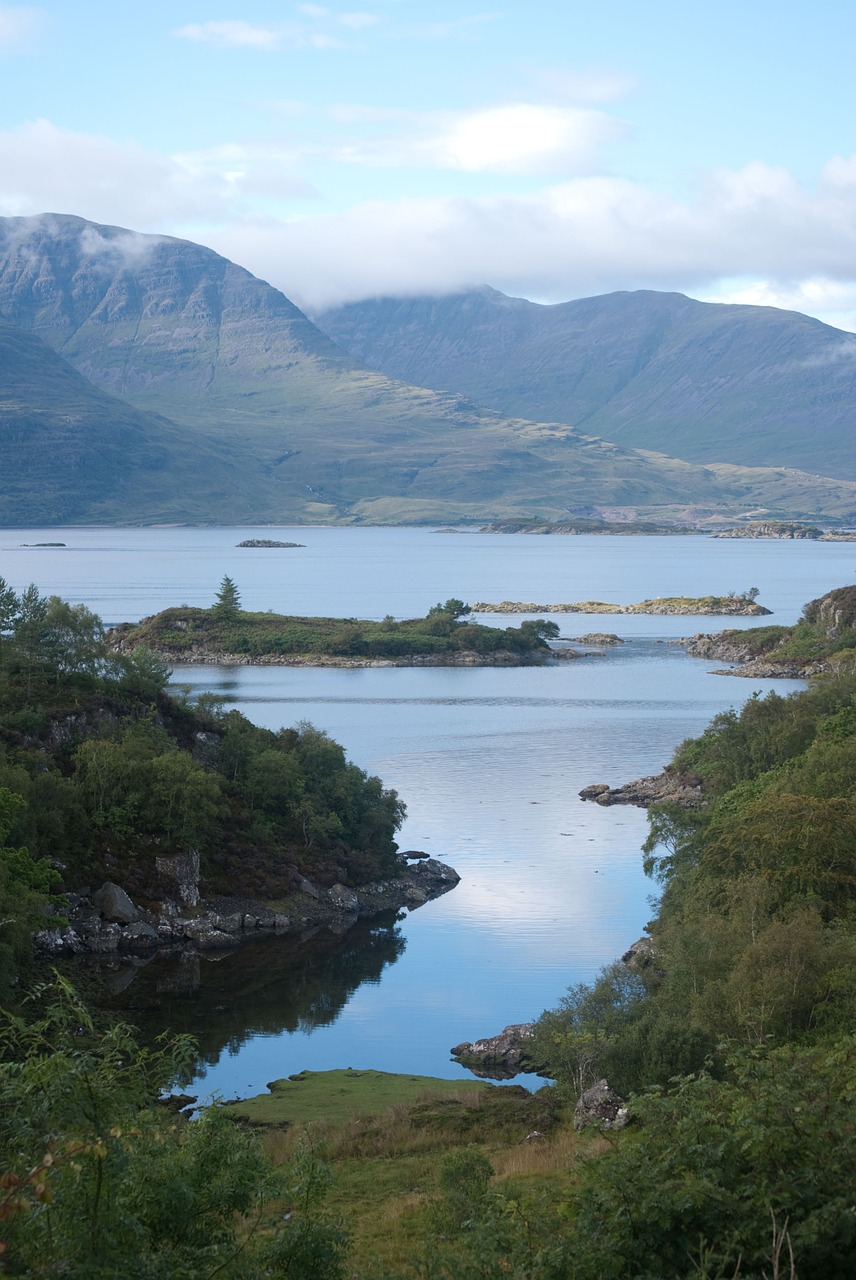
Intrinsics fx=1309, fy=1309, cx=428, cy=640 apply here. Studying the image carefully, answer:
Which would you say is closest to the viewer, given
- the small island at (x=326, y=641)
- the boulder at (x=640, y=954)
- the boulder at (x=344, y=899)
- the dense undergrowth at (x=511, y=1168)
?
the dense undergrowth at (x=511, y=1168)

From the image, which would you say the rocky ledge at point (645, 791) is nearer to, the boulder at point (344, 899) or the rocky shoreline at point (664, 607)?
the boulder at point (344, 899)

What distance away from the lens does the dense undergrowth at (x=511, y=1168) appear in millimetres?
11289

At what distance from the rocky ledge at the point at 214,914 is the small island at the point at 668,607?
11304cm

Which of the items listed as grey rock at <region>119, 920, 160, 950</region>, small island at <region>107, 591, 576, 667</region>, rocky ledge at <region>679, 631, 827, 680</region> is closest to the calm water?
grey rock at <region>119, 920, 160, 950</region>

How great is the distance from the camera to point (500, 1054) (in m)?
34.8

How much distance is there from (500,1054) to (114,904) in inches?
Result: 632

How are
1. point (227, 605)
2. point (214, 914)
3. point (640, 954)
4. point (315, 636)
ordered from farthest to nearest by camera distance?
point (227, 605) < point (315, 636) < point (214, 914) < point (640, 954)

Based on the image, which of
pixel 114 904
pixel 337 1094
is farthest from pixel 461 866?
pixel 337 1094

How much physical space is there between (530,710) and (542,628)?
4023 centimetres

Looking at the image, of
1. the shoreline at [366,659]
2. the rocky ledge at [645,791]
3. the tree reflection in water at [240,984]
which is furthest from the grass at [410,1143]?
the shoreline at [366,659]

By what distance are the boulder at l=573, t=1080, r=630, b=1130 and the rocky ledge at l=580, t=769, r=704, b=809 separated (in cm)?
3525

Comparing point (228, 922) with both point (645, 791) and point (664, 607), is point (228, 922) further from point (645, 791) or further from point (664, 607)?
point (664, 607)

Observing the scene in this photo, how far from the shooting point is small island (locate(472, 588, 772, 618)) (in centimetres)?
16562

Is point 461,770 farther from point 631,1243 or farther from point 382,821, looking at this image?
point 631,1243
